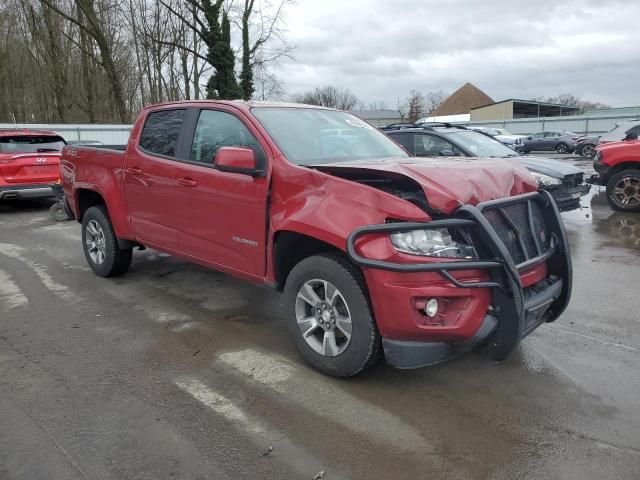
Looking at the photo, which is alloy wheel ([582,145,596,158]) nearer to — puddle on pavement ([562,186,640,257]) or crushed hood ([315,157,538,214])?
puddle on pavement ([562,186,640,257])

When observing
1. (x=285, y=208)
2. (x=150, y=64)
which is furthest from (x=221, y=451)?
(x=150, y=64)

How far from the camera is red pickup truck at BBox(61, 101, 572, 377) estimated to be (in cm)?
306

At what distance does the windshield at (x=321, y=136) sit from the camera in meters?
4.09

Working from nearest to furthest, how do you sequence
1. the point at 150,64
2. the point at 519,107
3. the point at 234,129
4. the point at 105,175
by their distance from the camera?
the point at 234,129, the point at 105,175, the point at 150,64, the point at 519,107

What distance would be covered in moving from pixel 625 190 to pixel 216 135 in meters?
8.62

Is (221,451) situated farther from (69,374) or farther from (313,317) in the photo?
(69,374)

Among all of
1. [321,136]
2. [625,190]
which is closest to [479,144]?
[625,190]

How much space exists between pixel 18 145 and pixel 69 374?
914 centimetres

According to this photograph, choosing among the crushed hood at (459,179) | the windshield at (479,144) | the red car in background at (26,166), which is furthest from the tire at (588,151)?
the crushed hood at (459,179)

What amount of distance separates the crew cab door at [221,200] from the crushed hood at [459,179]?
0.67 meters

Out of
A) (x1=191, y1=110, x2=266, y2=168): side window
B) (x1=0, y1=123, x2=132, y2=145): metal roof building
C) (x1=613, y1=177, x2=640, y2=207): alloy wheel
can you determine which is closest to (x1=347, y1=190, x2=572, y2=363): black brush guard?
(x1=191, y1=110, x2=266, y2=168): side window

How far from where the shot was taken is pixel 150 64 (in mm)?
37781

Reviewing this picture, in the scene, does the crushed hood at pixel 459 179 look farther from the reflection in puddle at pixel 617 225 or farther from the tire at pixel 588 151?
the tire at pixel 588 151

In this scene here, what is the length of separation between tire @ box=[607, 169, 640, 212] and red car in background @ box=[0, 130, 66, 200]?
36.3 ft
